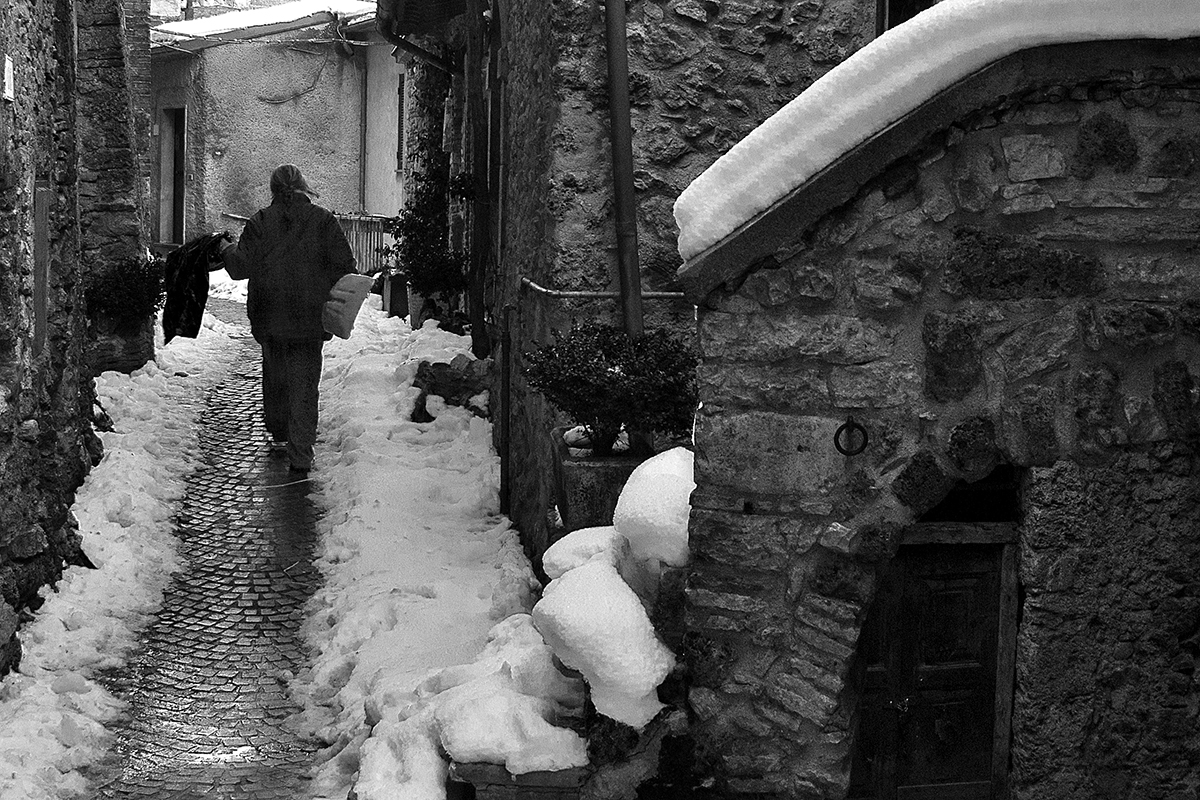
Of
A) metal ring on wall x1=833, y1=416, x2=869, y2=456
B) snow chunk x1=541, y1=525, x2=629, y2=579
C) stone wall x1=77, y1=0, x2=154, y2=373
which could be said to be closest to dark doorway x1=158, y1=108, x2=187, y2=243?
stone wall x1=77, y1=0, x2=154, y2=373

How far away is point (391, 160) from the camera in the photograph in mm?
22000

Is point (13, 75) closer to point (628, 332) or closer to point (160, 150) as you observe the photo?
point (628, 332)

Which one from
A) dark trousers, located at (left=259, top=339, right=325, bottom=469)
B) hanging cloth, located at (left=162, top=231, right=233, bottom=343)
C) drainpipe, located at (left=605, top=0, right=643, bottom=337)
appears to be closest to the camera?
drainpipe, located at (left=605, top=0, right=643, bottom=337)

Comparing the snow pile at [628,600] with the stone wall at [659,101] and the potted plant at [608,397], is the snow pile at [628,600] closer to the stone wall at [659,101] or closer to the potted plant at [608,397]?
the potted plant at [608,397]

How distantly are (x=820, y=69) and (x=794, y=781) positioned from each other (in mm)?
3372

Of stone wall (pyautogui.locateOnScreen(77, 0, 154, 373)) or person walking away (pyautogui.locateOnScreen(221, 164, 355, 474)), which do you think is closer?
person walking away (pyautogui.locateOnScreen(221, 164, 355, 474))

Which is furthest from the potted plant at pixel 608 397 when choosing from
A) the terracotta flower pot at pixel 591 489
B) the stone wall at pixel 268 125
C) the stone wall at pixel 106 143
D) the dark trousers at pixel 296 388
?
the stone wall at pixel 268 125

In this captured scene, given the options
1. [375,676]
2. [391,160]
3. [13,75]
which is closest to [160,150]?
[391,160]

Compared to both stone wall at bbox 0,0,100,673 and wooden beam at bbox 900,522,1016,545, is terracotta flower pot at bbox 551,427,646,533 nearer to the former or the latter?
wooden beam at bbox 900,522,1016,545

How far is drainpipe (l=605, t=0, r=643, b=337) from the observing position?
6141mm

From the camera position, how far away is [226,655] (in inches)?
253

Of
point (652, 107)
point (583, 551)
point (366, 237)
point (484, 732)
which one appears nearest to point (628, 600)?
point (583, 551)

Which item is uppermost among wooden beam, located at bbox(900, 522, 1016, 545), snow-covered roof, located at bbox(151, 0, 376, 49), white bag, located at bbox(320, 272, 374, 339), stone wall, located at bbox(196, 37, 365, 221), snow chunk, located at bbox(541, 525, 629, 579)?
snow-covered roof, located at bbox(151, 0, 376, 49)

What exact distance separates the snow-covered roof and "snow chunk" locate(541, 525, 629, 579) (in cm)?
1780
